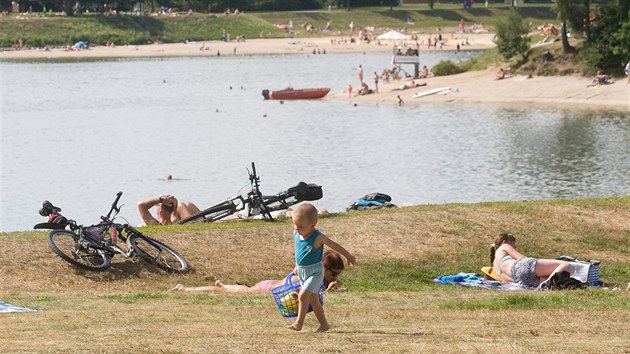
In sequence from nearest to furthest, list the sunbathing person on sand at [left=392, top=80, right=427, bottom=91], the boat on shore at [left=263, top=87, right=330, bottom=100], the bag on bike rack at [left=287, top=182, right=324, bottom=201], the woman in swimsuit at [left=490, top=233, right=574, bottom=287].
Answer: the woman in swimsuit at [left=490, top=233, right=574, bottom=287], the bag on bike rack at [left=287, top=182, right=324, bottom=201], the sunbathing person on sand at [left=392, top=80, right=427, bottom=91], the boat on shore at [left=263, top=87, right=330, bottom=100]

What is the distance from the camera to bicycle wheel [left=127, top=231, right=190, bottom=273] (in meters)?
18.9

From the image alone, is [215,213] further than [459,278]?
Yes

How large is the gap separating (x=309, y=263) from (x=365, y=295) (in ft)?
12.0

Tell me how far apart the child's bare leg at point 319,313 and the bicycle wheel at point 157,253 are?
229 inches

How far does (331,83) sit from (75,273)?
78.1 meters

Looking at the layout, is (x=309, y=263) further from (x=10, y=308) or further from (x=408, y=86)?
Result: (x=408, y=86)

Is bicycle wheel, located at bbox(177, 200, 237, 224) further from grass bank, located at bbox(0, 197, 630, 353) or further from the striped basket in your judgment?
the striped basket

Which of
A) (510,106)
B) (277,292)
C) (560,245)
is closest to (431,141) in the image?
(510,106)

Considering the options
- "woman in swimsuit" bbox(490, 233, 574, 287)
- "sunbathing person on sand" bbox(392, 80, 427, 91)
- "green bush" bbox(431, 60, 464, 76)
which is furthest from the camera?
"green bush" bbox(431, 60, 464, 76)

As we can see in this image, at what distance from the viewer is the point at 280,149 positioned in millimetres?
56750

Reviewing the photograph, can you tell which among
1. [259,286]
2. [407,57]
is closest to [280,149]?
[407,57]

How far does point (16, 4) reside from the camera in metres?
144

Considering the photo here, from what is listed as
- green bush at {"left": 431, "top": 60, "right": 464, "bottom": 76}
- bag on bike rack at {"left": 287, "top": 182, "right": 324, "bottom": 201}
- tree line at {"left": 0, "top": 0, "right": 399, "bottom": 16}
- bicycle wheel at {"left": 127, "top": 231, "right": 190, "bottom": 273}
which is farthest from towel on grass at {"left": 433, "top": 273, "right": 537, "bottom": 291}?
tree line at {"left": 0, "top": 0, "right": 399, "bottom": 16}

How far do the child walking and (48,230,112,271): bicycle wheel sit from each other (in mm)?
5866
